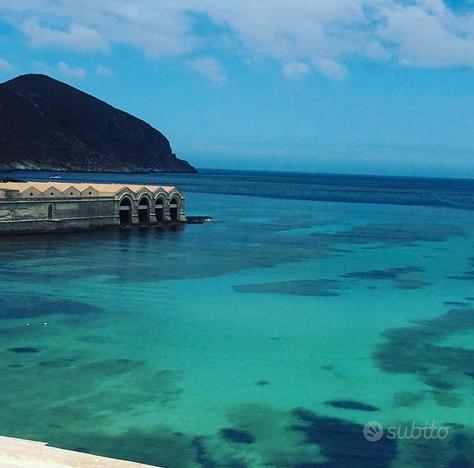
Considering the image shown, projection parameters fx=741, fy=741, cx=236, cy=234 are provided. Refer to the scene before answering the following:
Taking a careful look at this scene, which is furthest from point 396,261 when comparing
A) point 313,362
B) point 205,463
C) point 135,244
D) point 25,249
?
point 205,463

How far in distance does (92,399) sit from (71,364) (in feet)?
11.8

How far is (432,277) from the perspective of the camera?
48.2 m

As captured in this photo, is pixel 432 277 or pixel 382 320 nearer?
pixel 382 320

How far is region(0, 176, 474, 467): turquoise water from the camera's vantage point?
19500 millimetres

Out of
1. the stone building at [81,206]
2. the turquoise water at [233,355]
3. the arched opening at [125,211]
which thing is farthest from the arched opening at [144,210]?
the turquoise water at [233,355]

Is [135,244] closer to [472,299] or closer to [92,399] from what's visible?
[472,299]

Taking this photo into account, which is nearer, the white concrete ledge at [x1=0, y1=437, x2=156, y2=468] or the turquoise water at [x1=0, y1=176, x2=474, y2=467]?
the white concrete ledge at [x1=0, y1=437, x2=156, y2=468]

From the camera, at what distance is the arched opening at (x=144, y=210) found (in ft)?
247

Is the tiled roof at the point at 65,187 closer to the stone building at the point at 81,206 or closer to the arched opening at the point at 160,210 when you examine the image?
the stone building at the point at 81,206

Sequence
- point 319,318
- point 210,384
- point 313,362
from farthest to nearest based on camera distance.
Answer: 1. point 319,318
2. point 313,362
3. point 210,384

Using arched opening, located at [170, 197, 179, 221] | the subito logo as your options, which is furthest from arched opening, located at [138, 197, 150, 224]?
the subito logo

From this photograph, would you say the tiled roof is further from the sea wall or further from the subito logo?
the subito logo

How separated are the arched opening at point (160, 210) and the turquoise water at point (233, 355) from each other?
2225cm

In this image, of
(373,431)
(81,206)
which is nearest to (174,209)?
(81,206)
